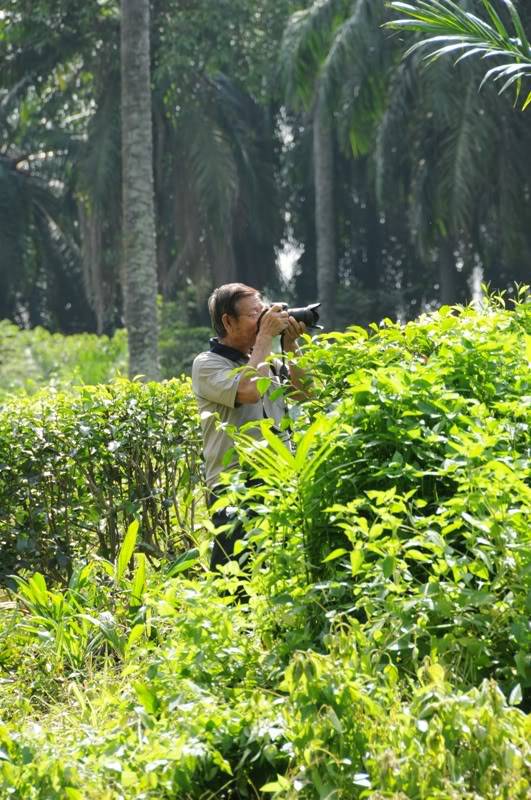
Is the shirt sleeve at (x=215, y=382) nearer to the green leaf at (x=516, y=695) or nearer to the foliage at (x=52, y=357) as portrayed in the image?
the green leaf at (x=516, y=695)

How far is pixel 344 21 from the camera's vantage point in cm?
2236

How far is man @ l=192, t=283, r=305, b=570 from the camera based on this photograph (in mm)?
4656

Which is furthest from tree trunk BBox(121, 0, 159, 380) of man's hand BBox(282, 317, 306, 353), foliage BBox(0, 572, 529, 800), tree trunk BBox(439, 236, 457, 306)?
tree trunk BBox(439, 236, 457, 306)

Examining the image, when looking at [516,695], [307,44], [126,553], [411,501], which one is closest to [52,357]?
[307,44]

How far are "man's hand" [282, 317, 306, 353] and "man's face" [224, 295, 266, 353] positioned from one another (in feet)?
0.56

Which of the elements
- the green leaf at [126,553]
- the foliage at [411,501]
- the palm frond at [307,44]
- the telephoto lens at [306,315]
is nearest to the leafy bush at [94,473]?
the green leaf at [126,553]

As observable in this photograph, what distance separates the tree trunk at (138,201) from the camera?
1203 centimetres

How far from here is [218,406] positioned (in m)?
4.88

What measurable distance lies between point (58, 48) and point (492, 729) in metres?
23.3

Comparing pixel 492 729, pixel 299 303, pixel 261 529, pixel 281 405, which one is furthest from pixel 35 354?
pixel 299 303

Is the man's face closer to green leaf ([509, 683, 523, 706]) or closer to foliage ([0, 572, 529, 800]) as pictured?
foliage ([0, 572, 529, 800])

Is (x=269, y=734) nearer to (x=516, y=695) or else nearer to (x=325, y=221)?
(x=516, y=695)

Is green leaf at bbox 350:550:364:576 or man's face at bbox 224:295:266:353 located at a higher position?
man's face at bbox 224:295:266:353

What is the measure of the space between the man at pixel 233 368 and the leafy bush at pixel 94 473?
1.26 meters
